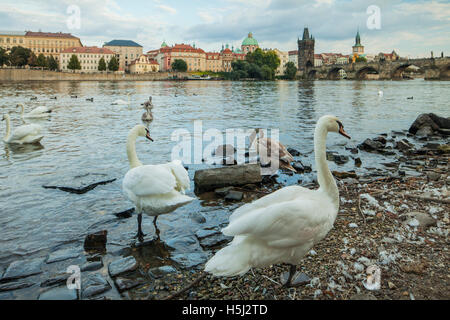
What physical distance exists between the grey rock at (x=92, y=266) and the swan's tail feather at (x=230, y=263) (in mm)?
1708

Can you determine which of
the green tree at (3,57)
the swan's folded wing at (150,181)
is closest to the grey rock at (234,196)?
the swan's folded wing at (150,181)

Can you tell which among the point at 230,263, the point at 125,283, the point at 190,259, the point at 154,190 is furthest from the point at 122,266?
the point at 230,263

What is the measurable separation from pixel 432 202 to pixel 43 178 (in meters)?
7.74

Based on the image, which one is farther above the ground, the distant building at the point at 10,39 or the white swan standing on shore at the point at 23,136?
the distant building at the point at 10,39

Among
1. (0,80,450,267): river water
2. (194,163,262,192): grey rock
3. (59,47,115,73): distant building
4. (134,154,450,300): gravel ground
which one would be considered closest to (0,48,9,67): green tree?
(59,47,115,73): distant building

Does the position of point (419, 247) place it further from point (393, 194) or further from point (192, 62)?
point (192, 62)

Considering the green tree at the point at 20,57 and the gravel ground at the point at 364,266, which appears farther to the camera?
the green tree at the point at 20,57

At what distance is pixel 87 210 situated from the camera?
5.55 m

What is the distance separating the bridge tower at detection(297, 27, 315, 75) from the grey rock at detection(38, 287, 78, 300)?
517 feet

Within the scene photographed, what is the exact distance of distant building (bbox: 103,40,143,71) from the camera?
16575cm

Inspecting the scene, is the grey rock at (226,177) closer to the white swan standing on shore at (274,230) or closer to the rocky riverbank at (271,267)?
the rocky riverbank at (271,267)

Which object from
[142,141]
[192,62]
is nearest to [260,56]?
[192,62]

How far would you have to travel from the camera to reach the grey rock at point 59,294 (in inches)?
128

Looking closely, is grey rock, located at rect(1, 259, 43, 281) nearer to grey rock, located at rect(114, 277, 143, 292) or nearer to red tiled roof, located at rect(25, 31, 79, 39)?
grey rock, located at rect(114, 277, 143, 292)
